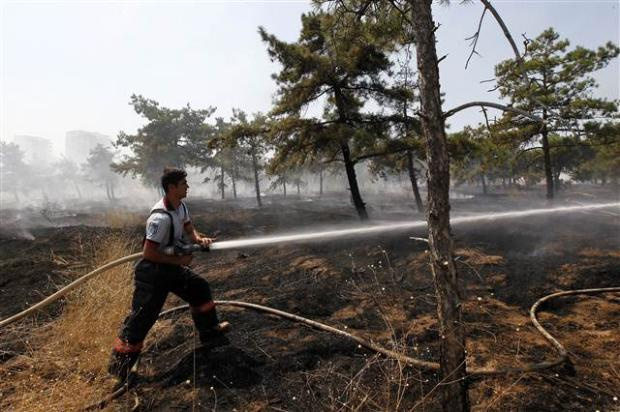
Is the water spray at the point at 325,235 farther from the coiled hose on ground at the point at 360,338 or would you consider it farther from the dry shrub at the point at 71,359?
the dry shrub at the point at 71,359

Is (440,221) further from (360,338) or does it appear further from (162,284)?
(162,284)

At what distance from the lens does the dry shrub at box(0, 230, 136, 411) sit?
3137 mm

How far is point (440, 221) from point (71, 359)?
4273 mm

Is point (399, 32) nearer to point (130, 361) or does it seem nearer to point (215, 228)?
point (130, 361)

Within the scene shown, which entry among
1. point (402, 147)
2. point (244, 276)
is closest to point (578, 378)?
point (244, 276)

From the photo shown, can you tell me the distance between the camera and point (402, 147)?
12367 millimetres

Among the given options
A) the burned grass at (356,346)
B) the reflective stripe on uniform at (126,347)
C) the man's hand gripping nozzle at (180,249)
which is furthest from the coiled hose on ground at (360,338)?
the man's hand gripping nozzle at (180,249)

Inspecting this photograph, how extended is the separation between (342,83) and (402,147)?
3129mm

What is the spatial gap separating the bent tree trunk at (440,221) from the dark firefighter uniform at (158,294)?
8.02 ft

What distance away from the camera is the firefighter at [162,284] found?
3395 mm

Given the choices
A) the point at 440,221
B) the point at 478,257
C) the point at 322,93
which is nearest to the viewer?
the point at 440,221

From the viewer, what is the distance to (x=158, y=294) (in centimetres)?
354

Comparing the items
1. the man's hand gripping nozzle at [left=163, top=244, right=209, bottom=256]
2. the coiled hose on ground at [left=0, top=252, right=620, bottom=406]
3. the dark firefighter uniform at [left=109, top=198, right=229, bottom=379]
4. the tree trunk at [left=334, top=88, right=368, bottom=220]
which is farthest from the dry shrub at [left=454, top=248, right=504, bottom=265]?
the tree trunk at [left=334, top=88, right=368, bottom=220]

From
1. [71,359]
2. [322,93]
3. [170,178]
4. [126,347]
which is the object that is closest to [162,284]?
[126,347]
